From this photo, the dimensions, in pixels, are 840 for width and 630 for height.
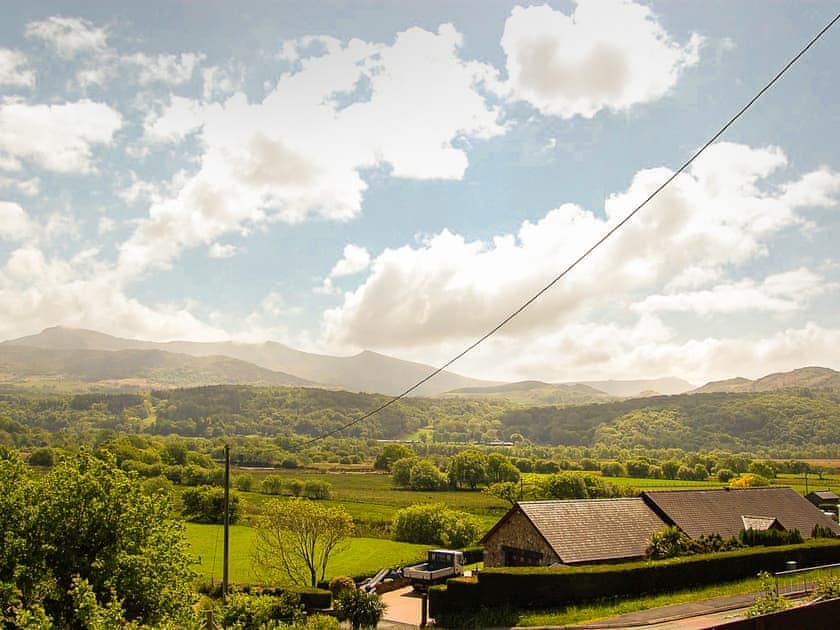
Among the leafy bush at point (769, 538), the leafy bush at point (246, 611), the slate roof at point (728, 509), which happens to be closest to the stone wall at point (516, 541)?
the slate roof at point (728, 509)

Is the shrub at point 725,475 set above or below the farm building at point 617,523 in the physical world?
below

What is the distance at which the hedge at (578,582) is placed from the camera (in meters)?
25.7

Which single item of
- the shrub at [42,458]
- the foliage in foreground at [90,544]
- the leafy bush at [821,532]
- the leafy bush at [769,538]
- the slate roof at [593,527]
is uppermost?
the foliage in foreground at [90,544]

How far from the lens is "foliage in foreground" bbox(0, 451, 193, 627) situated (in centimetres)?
1600

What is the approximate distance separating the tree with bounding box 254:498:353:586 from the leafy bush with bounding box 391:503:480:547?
1749 centimetres

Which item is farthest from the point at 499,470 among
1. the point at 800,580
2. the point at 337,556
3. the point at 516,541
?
the point at 800,580

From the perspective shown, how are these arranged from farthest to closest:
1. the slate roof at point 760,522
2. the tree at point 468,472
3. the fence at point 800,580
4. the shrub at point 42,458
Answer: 1. the shrub at point 42,458
2. the tree at point 468,472
3. the slate roof at point 760,522
4. the fence at point 800,580

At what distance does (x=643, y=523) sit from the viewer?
33.8 m

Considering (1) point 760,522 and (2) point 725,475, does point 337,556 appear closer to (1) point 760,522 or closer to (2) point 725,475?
(1) point 760,522

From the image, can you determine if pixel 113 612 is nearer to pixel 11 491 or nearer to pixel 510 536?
pixel 11 491

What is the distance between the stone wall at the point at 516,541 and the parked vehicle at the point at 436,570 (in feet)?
9.74

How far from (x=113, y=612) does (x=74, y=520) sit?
5.97m

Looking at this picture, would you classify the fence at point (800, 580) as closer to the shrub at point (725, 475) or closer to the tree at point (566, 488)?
the tree at point (566, 488)

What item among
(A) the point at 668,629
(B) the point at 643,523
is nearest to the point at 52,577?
(A) the point at 668,629
